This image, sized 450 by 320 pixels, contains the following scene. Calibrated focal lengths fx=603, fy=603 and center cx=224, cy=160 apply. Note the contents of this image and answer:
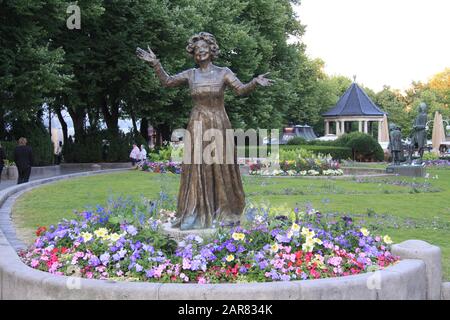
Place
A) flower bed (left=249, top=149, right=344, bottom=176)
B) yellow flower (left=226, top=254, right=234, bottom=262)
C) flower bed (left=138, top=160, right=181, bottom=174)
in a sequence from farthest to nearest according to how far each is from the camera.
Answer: flower bed (left=138, top=160, right=181, bottom=174), flower bed (left=249, top=149, right=344, bottom=176), yellow flower (left=226, top=254, right=234, bottom=262)

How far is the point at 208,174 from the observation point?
24.6ft

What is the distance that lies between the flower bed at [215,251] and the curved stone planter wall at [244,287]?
341 mm

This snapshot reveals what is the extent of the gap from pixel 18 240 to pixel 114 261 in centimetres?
323

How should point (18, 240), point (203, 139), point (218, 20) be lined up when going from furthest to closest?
point (218, 20)
point (18, 240)
point (203, 139)

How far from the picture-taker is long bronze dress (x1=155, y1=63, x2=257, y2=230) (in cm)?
746

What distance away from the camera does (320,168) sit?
23859 mm

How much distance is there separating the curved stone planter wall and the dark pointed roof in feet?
179

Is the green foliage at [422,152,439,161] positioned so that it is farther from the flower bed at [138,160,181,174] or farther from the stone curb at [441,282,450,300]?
the stone curb at [441,282,450,300]

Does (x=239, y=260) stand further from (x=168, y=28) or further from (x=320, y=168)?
(x=168, y=28)

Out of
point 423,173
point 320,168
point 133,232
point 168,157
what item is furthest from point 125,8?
point 133,232

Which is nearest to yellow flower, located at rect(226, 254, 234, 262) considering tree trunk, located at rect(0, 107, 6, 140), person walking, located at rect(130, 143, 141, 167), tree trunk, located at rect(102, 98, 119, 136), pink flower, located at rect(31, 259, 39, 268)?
pink flower, located at rect(31, 259, 39, 268)

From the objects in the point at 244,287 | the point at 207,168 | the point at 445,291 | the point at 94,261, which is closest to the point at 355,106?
the point at 207,168

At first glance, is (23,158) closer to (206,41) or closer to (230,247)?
(206,41)

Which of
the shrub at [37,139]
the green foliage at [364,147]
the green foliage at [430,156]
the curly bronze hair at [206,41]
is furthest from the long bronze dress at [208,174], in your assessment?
the green foliage at [364,147]
